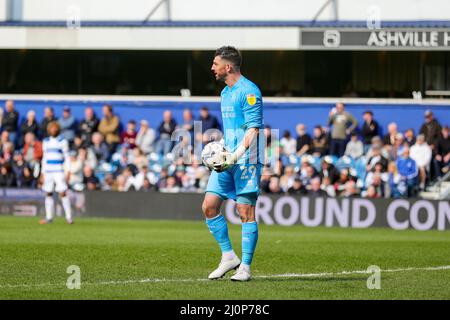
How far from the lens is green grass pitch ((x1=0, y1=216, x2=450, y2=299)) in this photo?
10000 millimetres

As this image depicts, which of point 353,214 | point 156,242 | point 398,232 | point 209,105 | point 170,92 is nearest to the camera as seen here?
point 156,242

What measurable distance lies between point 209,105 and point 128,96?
262 cm

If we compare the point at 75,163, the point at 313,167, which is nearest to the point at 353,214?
the point at 313,167

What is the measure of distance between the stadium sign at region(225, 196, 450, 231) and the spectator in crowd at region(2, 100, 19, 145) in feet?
22.9

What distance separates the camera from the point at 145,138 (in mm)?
27656

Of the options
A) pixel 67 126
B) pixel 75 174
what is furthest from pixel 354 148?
pixel 67 126

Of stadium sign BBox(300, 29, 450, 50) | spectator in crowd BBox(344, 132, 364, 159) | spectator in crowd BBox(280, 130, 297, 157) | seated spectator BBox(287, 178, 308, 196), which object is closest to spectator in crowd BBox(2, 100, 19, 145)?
spectator in crowd BBox(280, 130, 297, 157)

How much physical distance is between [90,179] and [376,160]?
710 cm

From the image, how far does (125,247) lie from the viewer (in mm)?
15727

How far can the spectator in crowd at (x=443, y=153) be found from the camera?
25531mm

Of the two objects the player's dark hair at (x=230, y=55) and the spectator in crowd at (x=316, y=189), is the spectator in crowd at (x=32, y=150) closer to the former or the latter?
the spectator in crowd at (x=316, y=189)

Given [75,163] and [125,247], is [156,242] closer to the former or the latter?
[125,247]

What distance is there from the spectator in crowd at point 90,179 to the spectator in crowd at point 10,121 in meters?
2.71

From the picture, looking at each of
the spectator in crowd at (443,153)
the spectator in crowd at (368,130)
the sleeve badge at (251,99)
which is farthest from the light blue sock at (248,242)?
the spectator in crowd at (368,130)
